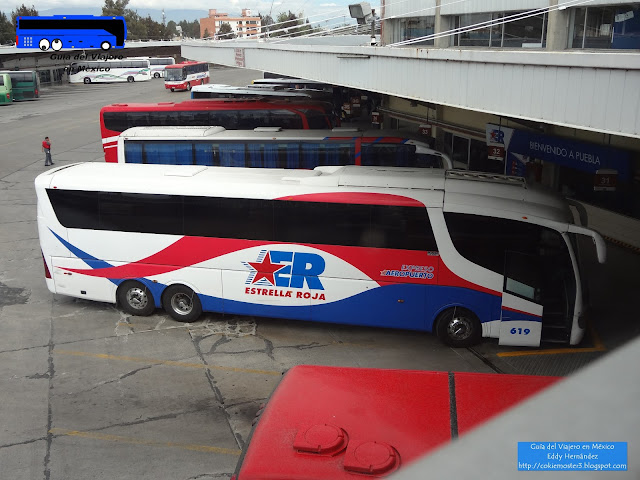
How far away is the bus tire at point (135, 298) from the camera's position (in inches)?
436

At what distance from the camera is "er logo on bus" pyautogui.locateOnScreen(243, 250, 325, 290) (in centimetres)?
1002

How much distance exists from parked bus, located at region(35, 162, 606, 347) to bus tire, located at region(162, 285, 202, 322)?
0.02 m

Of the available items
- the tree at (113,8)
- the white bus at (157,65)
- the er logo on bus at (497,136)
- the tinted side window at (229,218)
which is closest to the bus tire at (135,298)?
the tinted side window at (229,218)

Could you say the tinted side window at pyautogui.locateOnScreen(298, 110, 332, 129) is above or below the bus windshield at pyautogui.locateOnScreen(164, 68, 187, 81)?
below

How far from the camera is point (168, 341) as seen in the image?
33.9 ft

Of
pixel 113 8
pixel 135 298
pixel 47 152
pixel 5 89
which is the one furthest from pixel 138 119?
pixel 113 8

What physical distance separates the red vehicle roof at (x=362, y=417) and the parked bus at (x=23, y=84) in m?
49.4

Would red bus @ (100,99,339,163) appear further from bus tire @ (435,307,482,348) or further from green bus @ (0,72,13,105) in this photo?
green bus @ (0,72,13,105)

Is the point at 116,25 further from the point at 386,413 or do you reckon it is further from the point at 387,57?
the point at 386,413

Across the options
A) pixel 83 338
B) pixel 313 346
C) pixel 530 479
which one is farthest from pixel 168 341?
pixel 530 479

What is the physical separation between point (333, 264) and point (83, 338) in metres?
4.24

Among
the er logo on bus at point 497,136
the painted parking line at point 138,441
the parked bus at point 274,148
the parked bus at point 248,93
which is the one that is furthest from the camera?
the parked bus at point 248,93

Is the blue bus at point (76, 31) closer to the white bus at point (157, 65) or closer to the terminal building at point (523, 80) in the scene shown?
the terminal building at point (523, 80)

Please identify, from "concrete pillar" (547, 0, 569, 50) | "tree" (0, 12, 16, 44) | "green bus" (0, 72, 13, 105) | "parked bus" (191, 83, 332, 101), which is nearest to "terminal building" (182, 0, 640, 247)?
"concrete pillar" (547, 0, 569, 50)
